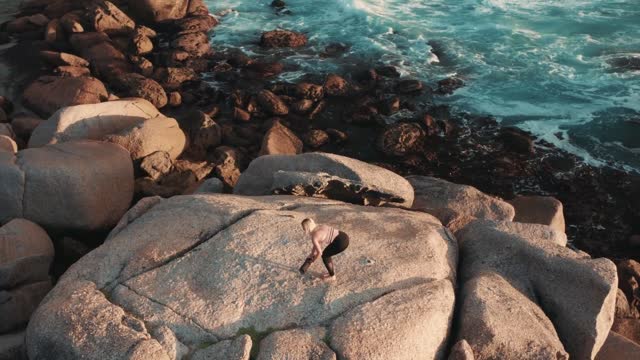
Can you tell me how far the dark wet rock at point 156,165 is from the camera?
16.6 meters

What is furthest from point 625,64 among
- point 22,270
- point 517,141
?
point 22,270

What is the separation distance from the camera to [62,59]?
75.4 ft

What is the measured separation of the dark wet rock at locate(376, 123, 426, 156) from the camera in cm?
1916

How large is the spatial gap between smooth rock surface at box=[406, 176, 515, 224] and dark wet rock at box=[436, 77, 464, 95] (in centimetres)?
849

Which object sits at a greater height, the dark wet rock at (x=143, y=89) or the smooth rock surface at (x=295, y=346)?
the smooth rock surface at (x=295, y=346)

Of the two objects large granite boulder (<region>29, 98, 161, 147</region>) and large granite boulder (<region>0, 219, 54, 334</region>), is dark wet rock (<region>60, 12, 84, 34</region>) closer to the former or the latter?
large granite boulder (<region>29, 98, 161, 147</region>)

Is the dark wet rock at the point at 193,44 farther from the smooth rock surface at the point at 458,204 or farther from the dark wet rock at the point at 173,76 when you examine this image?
the smooth rock surface at the point at 458,204

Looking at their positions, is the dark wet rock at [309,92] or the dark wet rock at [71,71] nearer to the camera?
the dark wet rock at [309,92]

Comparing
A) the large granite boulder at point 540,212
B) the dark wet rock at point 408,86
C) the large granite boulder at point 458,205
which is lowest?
the dark wet rock at point 408,86

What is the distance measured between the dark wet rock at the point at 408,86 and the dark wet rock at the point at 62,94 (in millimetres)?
10803

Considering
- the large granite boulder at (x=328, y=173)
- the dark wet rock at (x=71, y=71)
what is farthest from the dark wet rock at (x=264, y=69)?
the large granite boulder at (x=328, y=173)

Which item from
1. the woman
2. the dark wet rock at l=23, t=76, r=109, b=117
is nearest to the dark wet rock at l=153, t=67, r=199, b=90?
the dark wet rock at l=23, t=76, r=109, b=117

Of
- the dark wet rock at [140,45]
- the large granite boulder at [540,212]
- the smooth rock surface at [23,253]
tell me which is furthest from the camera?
the dark wet rock at [140,45]

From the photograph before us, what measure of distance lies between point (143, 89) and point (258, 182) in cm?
888
